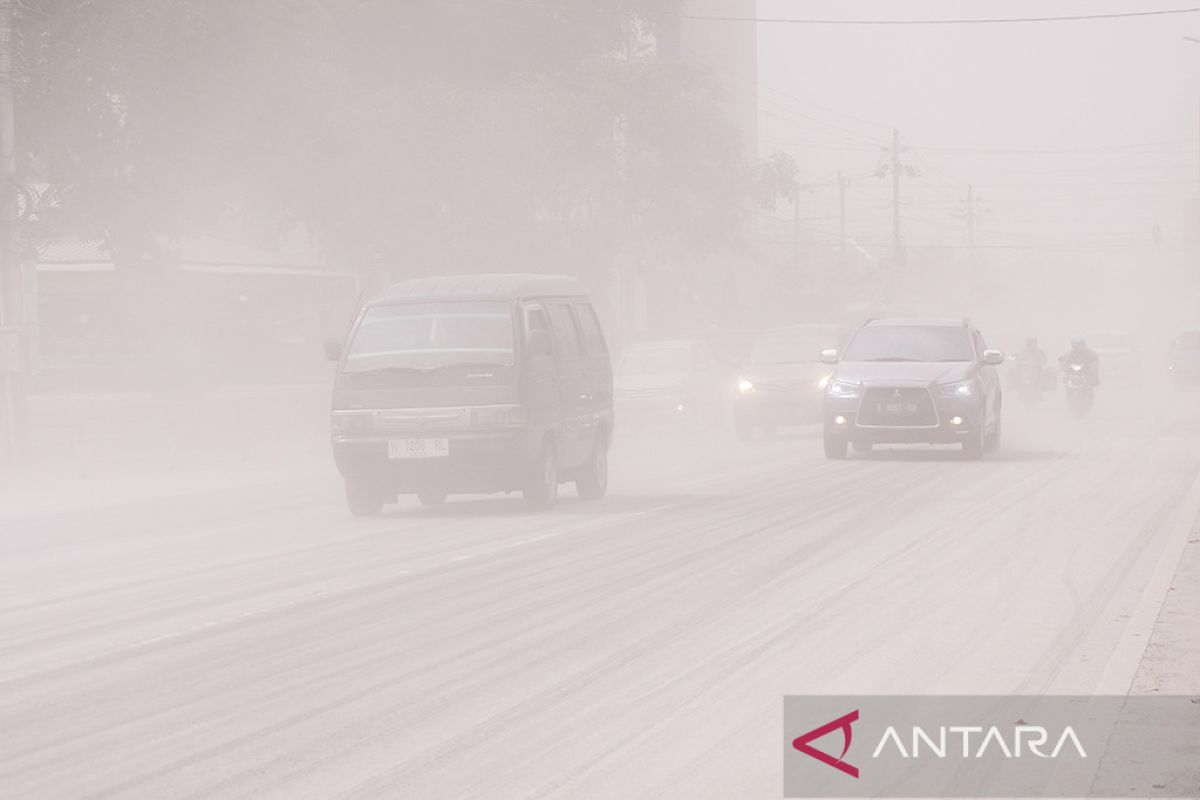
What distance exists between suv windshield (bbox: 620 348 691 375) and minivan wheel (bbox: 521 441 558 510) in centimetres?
2069

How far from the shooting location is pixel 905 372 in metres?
26.4

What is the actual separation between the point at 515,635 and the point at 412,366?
8.35 metres

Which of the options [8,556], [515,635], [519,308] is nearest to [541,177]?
[519,308]

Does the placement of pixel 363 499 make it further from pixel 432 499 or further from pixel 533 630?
pixel 533 630

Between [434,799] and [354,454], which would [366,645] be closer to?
[434,799]

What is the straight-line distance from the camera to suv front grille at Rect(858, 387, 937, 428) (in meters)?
25.8

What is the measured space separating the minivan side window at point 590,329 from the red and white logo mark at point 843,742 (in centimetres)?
1287

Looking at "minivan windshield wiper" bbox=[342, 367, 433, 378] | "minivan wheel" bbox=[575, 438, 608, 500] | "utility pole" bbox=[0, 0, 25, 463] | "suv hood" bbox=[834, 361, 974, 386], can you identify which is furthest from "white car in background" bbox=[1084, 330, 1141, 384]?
"minivan windshield wiper" bbox=[342, 367, 433, 378]

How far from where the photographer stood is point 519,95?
148 feet

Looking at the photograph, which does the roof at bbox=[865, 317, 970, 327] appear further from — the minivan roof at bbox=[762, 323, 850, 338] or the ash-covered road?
the ash-covered road

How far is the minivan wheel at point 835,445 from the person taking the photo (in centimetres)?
2628

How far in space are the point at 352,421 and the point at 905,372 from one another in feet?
33.6

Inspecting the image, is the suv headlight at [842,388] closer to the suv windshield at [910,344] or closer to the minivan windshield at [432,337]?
the suv windshield at [910,344]

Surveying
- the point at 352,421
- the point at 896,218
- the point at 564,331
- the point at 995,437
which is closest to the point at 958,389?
the point at 995,437
